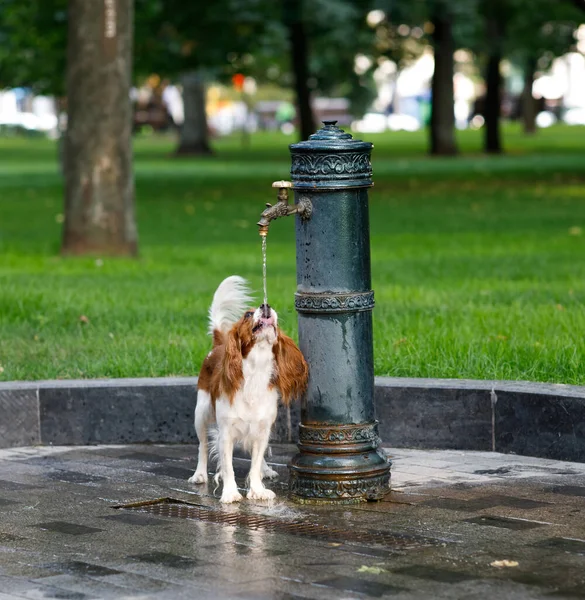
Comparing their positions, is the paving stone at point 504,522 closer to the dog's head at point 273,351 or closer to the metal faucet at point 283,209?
the dog's head at point 273,351

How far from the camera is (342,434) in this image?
20.6 ft

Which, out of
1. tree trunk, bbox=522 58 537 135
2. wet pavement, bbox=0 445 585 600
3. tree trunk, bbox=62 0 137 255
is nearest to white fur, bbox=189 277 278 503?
wet pavement, bbox=0 445 585 600

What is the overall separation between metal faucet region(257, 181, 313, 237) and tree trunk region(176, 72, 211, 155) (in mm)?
43567

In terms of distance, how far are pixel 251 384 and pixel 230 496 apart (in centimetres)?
49

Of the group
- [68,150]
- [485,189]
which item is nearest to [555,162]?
[485,189]

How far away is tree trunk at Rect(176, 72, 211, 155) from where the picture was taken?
2007 inches

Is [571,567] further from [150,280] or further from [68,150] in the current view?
[68,150]

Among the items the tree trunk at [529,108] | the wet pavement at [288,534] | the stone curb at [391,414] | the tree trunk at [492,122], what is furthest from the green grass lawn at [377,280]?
the tree trunk at [529,108]

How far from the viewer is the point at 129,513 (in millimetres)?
5992

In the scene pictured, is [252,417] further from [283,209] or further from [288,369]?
[283,209]

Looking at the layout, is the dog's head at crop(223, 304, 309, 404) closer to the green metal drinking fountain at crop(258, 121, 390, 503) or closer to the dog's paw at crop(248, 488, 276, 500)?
the green metal drinking fountain at crop(258, 121, 390, 503)

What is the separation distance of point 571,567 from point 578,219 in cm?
1508

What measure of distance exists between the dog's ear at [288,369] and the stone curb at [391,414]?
1.07 meters

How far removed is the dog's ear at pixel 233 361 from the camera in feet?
19.9
